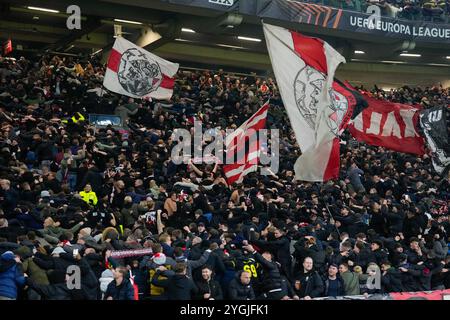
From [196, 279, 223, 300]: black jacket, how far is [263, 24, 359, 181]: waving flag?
2.67 metres

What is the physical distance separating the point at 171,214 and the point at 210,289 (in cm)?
339

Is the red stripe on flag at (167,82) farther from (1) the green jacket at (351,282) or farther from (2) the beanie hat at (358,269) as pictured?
(1) the green jacket at (351,282)

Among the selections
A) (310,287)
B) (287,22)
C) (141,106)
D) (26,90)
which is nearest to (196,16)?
(287,22)

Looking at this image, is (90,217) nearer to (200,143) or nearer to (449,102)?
(200,143)

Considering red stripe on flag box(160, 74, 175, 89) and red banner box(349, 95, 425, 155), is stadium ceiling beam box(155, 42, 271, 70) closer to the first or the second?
red stripe on flag box(160, 74, 175, 89)

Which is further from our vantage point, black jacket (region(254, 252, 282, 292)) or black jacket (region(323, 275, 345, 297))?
black jacket (region(323, 275, 345, 297))

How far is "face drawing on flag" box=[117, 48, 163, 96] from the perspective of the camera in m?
18.3

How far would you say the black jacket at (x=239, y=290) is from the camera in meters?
11.4

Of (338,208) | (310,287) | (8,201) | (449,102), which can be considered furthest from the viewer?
(449,102)

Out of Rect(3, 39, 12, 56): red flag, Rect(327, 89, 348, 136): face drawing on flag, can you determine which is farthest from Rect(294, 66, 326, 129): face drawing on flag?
Rect(3, 39, 12, 56): red flag

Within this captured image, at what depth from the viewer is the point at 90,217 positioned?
13297mm

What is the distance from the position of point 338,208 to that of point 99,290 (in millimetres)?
7968

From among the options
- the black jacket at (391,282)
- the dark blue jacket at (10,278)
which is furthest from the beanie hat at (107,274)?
the black jacket at (391,282)

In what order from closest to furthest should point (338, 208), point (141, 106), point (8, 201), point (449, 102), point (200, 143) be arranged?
point (8, 201) < point (338, 208) < point (200, 143) < point (141, 106) < point (449, 102)
